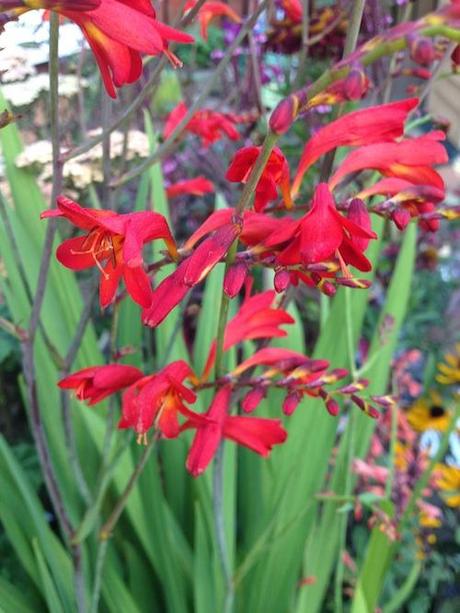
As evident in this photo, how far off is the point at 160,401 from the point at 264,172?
0.65 ft

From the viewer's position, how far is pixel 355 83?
0.36 metres

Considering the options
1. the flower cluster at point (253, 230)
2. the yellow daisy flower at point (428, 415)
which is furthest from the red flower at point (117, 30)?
the yellow daisy flower at point (428, 415)

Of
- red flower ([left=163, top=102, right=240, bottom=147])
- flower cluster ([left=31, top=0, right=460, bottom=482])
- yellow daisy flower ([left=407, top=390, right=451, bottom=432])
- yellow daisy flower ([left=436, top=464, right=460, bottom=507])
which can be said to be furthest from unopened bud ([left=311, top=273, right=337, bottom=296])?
yellow daisy flower ([left=407, top=390, right=451, bottom=432])

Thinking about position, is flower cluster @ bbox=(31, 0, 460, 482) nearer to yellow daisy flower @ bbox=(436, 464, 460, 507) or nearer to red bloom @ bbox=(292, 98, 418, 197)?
red bloom @ bbox=(292, 98, 418, 197)

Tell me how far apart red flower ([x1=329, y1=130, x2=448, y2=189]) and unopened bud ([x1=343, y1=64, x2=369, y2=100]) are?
0.16 m

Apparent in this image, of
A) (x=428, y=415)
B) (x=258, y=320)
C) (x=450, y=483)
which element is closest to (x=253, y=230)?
(x=258, y=320)

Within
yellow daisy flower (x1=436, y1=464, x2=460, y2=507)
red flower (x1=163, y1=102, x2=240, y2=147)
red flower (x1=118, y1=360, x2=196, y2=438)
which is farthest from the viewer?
yellow daisy flower (x1=436, y1=464, x2=460, y2=507)

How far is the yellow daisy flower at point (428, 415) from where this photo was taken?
1.56 m

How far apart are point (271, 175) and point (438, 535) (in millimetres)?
1106

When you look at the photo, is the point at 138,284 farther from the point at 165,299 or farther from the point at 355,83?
the point at 355,83

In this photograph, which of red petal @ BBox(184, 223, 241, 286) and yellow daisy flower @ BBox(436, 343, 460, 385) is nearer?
red petal @ BBox(184, 223, 241, 286)

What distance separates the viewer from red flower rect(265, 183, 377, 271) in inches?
16.8

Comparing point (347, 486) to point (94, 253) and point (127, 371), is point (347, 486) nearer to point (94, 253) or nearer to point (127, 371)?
point (127, 371)

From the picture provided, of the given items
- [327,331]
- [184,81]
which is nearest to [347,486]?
[327,331]
